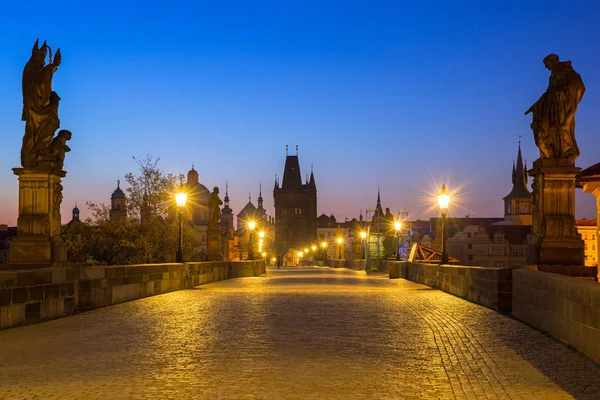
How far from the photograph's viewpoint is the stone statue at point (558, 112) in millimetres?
16125

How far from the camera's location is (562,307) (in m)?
10.1

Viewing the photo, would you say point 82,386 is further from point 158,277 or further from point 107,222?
point 107,222

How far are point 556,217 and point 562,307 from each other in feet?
19.7

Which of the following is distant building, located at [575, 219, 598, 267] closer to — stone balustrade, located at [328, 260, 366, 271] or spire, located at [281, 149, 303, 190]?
stone balustrade, located at [328, 260, 366, 271]

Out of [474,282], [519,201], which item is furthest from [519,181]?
[474,282]

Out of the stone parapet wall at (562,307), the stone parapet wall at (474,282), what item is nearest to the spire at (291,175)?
the stone parapet wall at (474,282)

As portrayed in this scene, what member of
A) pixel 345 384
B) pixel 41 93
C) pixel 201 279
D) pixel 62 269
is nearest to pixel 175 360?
pixel 345 384

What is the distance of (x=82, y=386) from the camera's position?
698 cm

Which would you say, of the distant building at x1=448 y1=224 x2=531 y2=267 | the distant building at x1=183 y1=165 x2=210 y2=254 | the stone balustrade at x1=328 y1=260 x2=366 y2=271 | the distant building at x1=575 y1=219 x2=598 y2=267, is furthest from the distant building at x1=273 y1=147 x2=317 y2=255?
the distant building at x1=575 y1=219 x2=598 y2=267

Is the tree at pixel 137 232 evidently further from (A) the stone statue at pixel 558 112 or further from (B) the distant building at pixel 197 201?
(B) the distant building at pixel 197 201

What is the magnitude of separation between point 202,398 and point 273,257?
185 meters

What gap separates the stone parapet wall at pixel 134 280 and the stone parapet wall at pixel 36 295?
2.65ft

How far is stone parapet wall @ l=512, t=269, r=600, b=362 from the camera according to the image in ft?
27.9

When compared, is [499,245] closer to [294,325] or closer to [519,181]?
[519,181]
